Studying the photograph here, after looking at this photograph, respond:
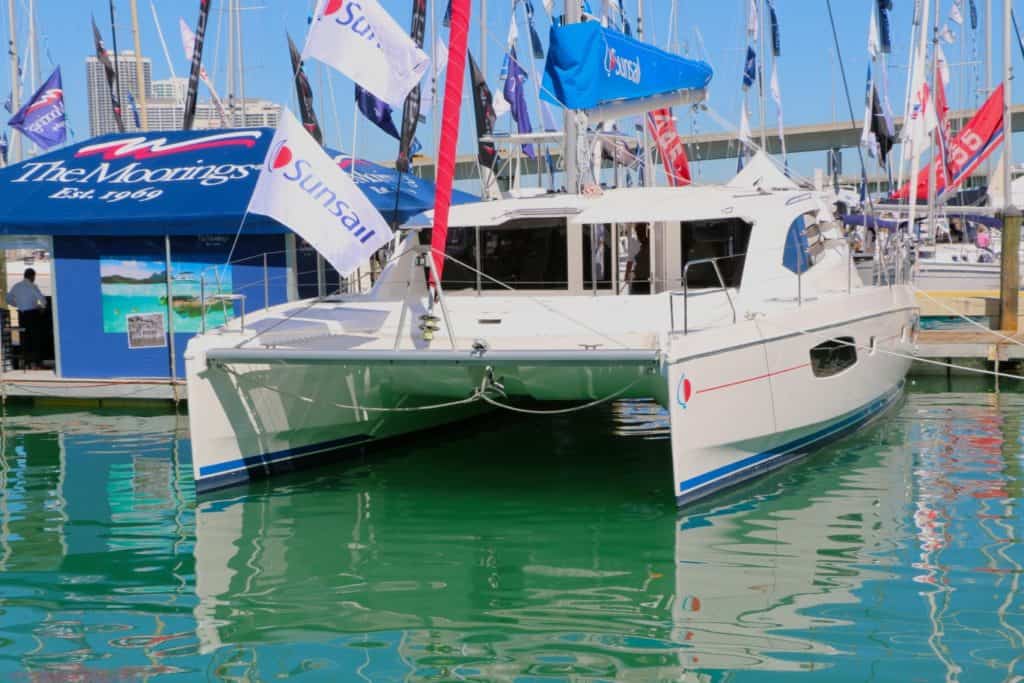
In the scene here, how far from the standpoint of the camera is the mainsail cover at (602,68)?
34.2 feet

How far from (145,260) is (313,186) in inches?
227

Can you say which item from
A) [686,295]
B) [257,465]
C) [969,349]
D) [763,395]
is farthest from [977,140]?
[257,465]

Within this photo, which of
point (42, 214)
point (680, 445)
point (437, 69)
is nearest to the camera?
point (680, 445)

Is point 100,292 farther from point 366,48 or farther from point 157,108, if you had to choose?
point 157,108

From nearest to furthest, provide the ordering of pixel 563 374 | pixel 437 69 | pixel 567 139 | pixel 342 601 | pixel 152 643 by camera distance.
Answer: pixel 152 643
pixel 342 601
pixel 563 374
pixel 567 139
pixel 437 69

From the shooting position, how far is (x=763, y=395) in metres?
9.02

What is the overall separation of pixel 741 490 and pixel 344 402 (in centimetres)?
331

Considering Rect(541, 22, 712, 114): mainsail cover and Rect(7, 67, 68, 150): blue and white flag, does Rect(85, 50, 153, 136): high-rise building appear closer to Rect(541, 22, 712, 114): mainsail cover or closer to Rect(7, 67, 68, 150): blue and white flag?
Rect(7, 67, 68, 150): blue and white flag

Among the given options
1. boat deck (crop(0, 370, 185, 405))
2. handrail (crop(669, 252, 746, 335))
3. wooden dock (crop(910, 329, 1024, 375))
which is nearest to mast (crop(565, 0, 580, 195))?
handrail (crop(669, 252, 746, 335))

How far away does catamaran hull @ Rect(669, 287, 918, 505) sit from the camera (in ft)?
26.8

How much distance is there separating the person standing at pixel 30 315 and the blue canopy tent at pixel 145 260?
58 centimetres

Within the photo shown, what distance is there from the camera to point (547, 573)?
24.3ft

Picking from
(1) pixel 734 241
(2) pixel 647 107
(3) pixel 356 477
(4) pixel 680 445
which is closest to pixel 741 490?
(4) pixel 680 445

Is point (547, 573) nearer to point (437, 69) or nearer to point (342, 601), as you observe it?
point (342, 601)
